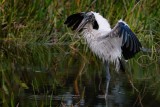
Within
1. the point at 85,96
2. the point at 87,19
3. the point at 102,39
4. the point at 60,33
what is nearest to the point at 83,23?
the point at 87,19

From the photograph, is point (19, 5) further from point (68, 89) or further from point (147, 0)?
point (68, 89)

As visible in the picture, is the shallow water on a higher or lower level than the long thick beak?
lower

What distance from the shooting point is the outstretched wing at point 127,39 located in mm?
7598

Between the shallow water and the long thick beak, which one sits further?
the long thick beak

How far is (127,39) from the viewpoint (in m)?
7.67

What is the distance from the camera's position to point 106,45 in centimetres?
860

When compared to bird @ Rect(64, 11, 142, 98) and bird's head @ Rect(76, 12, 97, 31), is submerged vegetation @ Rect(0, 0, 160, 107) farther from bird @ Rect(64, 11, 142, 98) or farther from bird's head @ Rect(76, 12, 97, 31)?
bird's head @ Rect(76, 12, 97, 31)

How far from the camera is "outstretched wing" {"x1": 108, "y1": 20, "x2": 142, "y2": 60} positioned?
7598mm

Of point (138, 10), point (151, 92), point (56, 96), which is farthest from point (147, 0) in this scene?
point (56, 96)

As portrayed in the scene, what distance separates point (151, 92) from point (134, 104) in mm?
832

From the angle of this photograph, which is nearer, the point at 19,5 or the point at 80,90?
the point at 80,90

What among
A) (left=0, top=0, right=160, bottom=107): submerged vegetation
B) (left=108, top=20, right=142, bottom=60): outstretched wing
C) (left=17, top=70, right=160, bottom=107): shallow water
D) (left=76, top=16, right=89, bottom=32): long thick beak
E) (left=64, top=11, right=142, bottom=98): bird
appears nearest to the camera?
(left=17, top=70, right=160, bottom=107): shallow water

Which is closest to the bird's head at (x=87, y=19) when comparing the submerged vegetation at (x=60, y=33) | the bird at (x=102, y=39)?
the bird at (x=102, y=39)

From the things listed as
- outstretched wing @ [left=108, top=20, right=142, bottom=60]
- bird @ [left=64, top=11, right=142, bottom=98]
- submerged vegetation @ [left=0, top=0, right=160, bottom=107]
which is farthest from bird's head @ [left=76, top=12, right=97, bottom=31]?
submerged vegetation @ [left=0, top=0, right=160, bottom=107]
